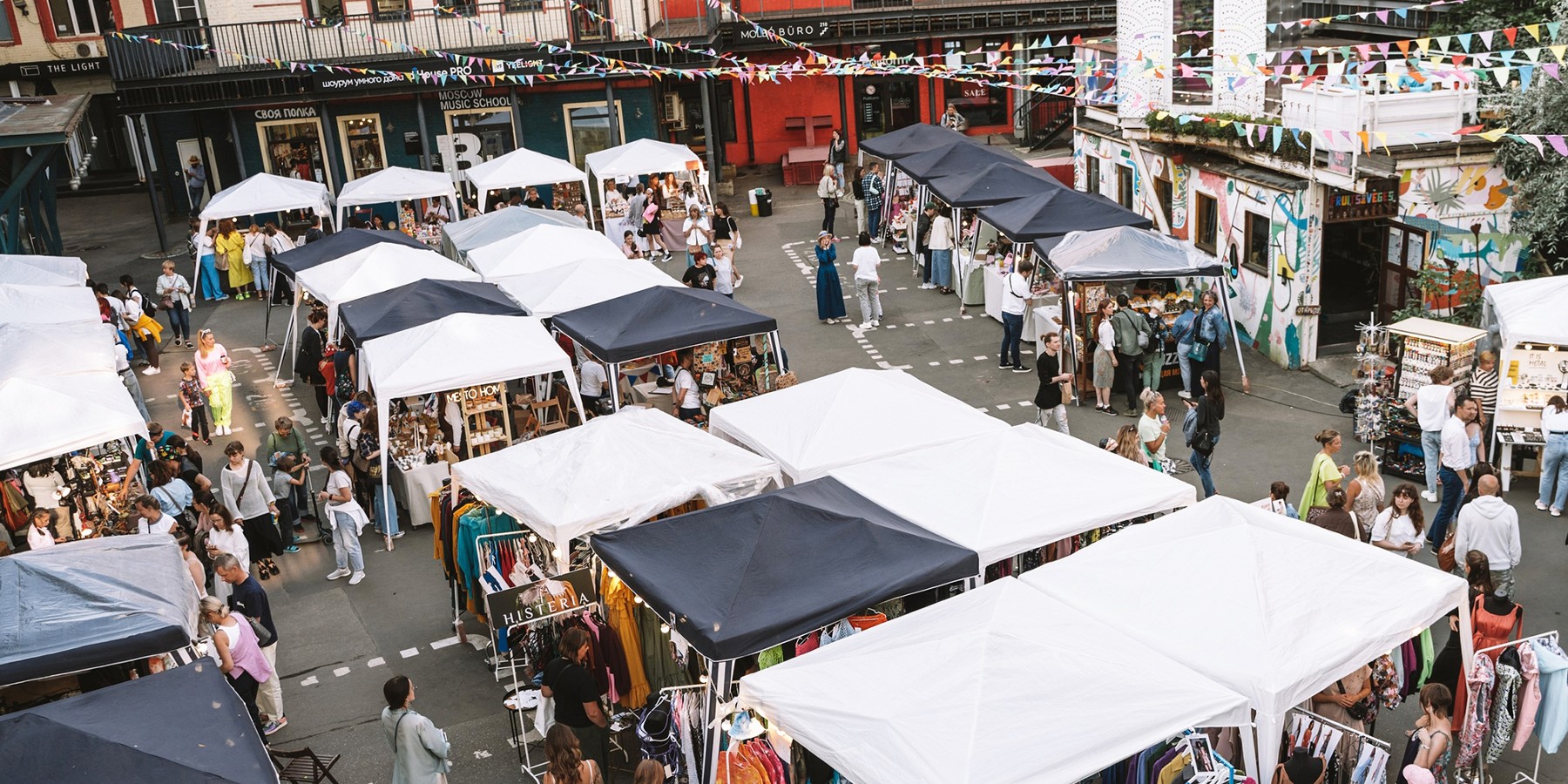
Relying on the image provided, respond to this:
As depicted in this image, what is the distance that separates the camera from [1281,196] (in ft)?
55.5

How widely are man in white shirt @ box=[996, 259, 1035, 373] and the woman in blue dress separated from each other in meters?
2.95

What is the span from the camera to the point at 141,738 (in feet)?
23.0

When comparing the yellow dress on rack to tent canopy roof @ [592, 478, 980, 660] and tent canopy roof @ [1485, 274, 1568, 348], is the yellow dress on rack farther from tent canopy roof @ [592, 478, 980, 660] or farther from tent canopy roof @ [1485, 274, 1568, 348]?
tent canopy roof @ [1485, 274, 1568, 348]

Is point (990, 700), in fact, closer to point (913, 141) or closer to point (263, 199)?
point (913, 141)

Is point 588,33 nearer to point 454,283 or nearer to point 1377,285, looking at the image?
point 454,283

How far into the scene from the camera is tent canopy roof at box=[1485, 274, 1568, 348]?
12383 millimetres

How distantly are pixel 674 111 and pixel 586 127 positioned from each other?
4.09 meters

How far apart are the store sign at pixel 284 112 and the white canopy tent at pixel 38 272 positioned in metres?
11.0

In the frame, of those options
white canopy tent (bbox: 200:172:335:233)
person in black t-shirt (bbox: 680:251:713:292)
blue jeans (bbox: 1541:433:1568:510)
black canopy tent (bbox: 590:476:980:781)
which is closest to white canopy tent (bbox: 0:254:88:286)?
white canopy tent (bbox: 200:172:335:233)

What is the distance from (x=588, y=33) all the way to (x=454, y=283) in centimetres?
1367

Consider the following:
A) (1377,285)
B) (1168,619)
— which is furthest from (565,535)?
(1377,285)

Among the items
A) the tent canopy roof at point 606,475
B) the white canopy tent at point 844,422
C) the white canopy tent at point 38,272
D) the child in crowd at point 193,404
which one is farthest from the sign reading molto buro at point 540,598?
the white canopy tent at point 38,272

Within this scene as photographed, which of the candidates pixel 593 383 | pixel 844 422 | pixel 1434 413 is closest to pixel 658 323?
pixel 593 383

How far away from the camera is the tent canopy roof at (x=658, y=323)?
45.3ft
